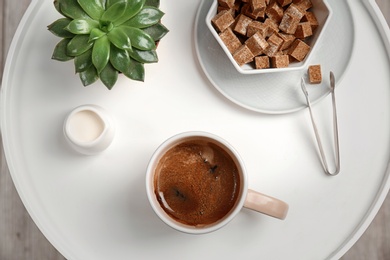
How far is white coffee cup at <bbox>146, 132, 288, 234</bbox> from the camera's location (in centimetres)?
81

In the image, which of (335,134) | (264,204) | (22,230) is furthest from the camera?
(22,230)

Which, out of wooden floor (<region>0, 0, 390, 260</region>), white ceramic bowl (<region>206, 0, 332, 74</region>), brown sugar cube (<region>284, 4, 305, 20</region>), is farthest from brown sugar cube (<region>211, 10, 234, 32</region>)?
wooden floor (<region>0, 0, 390, 260</region>)

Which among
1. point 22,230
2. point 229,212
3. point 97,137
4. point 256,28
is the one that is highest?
point 256,28

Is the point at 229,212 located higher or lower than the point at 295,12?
lower

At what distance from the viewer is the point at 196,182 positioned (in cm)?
86

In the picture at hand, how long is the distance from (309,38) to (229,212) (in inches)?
14.4

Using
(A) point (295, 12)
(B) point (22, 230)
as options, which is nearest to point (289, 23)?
(A) point (295, 12)

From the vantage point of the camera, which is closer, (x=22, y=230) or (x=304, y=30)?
(x=304, y=30)

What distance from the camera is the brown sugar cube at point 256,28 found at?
35.5 inches

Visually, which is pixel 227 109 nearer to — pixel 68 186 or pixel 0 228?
pixel 68 186

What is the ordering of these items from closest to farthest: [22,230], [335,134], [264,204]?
[264,204] → [335,134] → [22,230]

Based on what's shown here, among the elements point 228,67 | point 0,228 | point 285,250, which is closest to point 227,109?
point 228,67

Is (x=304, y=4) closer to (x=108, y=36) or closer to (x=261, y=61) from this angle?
(x=261, y=61)

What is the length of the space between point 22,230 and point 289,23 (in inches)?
32.5
